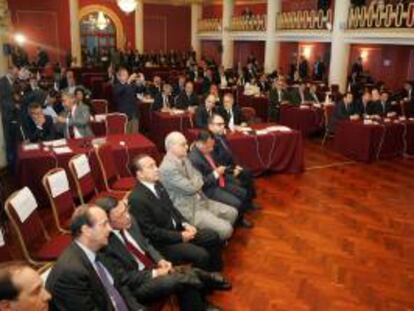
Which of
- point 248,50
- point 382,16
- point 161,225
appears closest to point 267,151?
point 161,225

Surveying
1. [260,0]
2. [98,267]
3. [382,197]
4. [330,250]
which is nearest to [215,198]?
[330,250]

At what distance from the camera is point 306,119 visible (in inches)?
375

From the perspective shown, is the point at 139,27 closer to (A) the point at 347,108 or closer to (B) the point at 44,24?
(B) the point at 44,24

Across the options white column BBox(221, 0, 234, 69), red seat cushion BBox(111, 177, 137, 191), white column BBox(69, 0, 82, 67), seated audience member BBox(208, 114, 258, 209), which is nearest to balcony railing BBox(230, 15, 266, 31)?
white column BBox(221, 0, 234, 69)

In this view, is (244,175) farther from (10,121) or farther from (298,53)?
(298,53)

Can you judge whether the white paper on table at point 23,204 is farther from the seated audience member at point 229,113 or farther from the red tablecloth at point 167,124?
the red tablecloth at point 167,124

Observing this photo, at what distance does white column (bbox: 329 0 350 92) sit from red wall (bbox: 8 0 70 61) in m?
13.0

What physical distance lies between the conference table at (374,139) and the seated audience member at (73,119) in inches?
188

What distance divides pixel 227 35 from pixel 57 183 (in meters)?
16.7

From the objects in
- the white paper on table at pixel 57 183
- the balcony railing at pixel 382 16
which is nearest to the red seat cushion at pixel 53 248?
the white paper on table at pixel 57 183

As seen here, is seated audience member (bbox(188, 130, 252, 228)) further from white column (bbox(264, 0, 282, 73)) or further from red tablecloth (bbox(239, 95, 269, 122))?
white column (bbox(264, 0, 282, 73))

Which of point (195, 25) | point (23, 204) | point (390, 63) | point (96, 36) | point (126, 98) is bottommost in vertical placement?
point (23, 204)

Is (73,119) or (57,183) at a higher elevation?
(73,119)

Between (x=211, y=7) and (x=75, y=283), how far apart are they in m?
24.0
